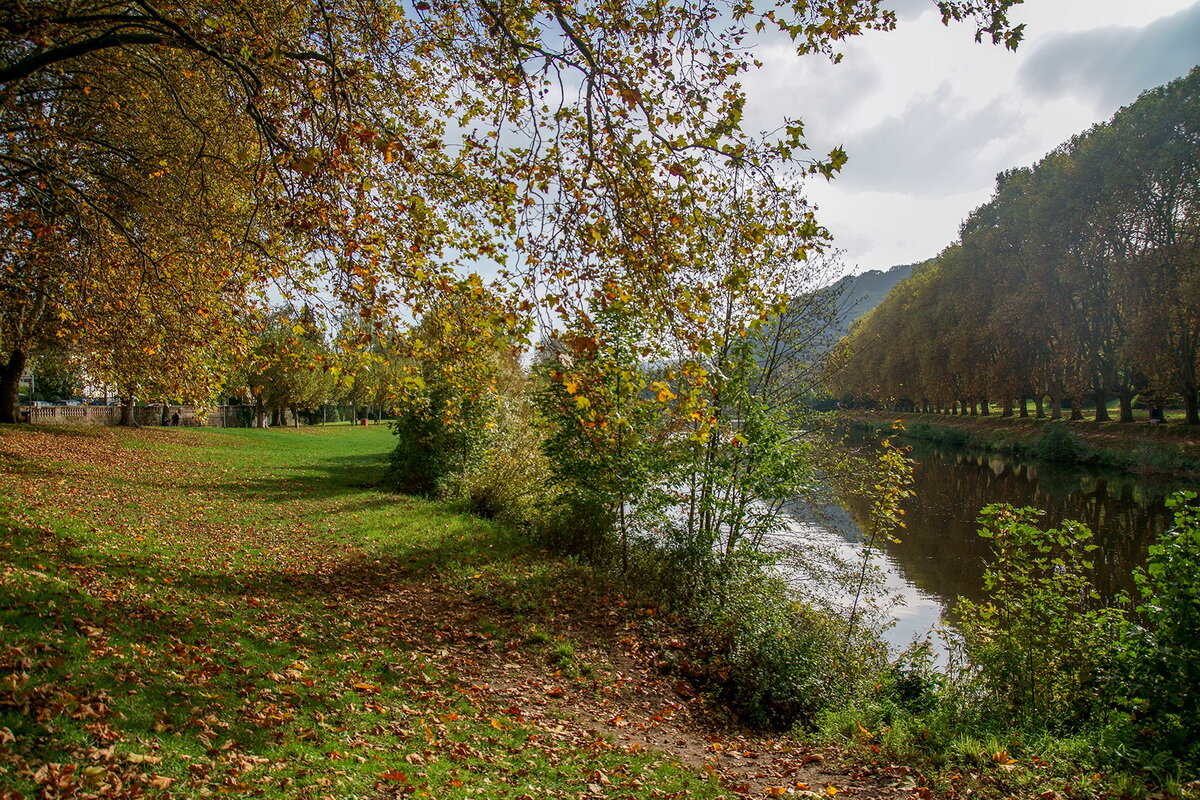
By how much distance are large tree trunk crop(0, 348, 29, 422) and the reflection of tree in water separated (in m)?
26.9

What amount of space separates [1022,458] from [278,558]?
39112 millimetres

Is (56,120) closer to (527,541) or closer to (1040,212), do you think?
(527,541)

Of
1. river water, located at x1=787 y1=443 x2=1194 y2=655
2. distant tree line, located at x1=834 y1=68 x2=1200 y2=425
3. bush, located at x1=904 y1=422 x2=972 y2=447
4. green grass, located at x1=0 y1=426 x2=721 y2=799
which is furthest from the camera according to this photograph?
bush, located at x1=904 y1=422 x2=972 y2=447

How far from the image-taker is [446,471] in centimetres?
2053

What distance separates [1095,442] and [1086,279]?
9.22 m

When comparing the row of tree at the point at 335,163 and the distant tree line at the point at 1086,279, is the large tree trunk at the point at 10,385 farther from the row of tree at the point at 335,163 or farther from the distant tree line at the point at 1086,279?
the distant tree line at the point at 1086,279

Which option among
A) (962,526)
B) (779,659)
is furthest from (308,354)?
(962,526)

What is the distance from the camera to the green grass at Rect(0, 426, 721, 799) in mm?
4277

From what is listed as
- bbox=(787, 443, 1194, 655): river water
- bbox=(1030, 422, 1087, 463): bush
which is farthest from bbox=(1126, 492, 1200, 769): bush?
bbox=(1030, 422, 1087, 463): bush

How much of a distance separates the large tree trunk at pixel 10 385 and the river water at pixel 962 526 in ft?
85.0

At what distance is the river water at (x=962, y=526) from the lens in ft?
45.6

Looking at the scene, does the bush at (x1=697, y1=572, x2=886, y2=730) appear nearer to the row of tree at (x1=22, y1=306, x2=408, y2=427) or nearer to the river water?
the river water

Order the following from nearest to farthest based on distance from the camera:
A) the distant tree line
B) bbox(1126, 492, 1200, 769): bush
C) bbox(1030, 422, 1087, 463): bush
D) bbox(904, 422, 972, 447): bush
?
bbox(1126, 492, 1200, 769): bush → the distant tree line → bbox(1030, 422, 1087, 463): bush → bbox(904, 422, 972, 447): bush

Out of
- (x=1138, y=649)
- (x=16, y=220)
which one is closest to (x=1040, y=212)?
(x=1138, y=649)
